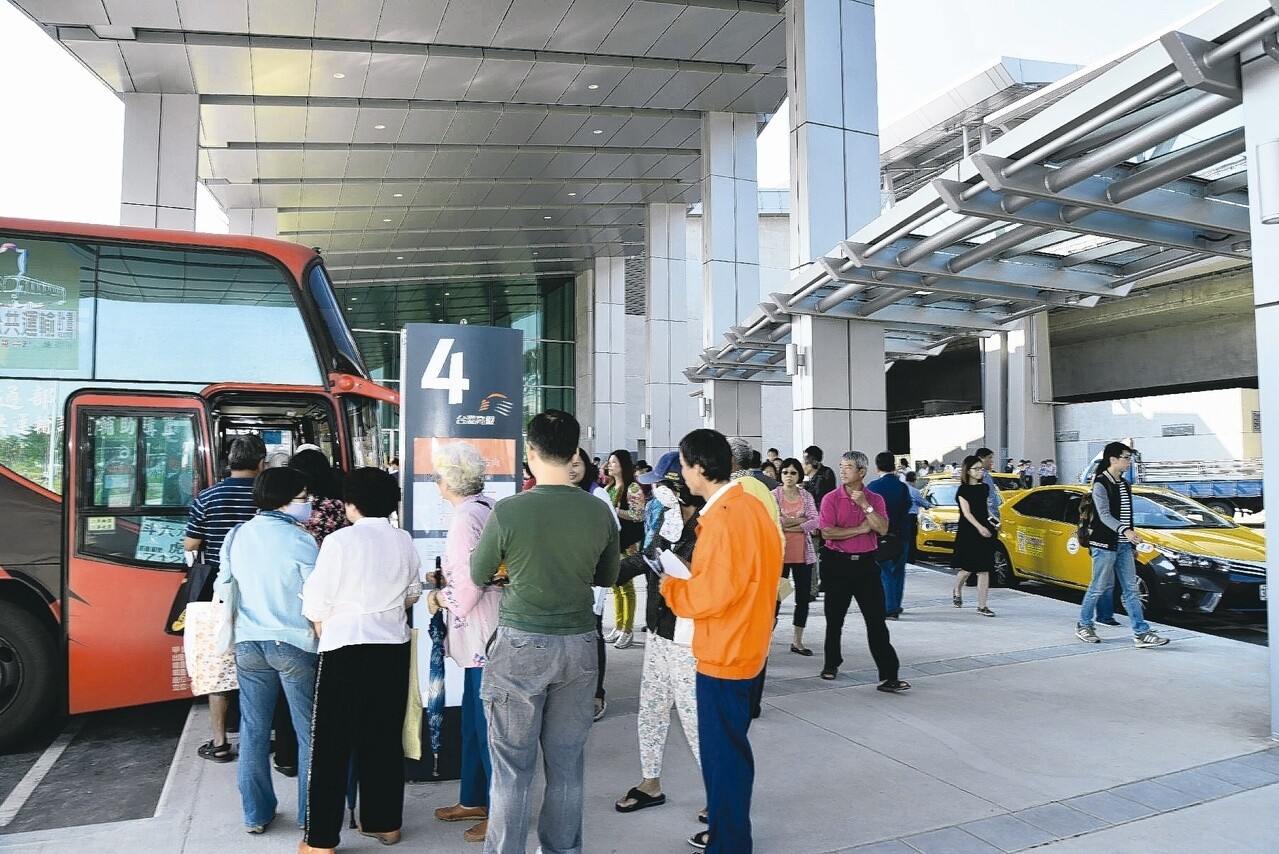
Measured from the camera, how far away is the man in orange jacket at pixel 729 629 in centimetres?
366

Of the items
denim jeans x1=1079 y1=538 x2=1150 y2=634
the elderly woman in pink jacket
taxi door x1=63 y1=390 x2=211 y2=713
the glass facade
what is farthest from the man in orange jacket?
the glass facade

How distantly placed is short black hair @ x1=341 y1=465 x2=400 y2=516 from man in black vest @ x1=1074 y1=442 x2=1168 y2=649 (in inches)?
260

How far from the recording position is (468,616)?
164 inches

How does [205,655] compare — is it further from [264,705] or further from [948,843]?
[948,843]

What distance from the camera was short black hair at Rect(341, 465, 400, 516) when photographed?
398 centimetres

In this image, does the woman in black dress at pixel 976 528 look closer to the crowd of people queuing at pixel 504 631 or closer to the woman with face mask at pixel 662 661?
the crowd of people queuing at pixel 504 631

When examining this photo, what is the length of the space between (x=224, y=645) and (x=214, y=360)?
10.1 feet

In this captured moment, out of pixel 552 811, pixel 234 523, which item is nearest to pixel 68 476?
pixel 234 523

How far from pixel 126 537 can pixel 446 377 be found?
2.91 m

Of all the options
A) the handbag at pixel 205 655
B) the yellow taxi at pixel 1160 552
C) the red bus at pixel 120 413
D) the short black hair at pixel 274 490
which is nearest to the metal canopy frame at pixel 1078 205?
the yellow taxi at pixel 1160 552

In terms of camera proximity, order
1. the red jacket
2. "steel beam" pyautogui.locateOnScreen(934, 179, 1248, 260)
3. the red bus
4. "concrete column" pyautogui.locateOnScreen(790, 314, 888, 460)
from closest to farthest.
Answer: the red jacket
the red bus
"steel beam" pyautogui.locateOnScreen(934, 179, 1248, 260)
"concrete column" pyautogui.locateOnScreen(790, 314, 888, 460)

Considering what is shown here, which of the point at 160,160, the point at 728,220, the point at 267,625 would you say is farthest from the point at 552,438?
the point at 728,220

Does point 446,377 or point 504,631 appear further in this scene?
point 446,377

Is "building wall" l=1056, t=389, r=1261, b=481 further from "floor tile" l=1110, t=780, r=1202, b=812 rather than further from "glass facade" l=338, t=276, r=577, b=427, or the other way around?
"floor tile" l=1110, t=780, r=1202, b=812
